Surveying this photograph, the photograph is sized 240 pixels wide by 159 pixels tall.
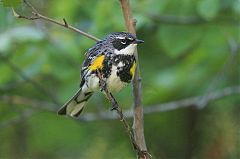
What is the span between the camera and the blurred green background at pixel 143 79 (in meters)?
5.44

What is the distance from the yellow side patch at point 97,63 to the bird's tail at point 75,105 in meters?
0.46

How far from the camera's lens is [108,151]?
5992 mm

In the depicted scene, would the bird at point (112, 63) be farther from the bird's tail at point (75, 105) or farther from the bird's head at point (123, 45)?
the bird's tail at point (75, 105)

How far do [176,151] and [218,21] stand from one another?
45.2 inches

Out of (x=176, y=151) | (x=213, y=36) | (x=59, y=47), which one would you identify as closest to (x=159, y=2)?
(x=213, y=36)

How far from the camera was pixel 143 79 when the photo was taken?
576 cm

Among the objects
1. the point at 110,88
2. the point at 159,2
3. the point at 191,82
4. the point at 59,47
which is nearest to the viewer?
the point at 110,88

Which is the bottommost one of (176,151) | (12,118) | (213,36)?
(176,151)

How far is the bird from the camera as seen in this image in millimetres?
4105

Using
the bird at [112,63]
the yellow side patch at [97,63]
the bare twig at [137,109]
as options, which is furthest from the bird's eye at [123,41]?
the bare twig at [137,109]

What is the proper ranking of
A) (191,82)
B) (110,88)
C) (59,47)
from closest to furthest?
(110,88)
(59,47)
(191,82)

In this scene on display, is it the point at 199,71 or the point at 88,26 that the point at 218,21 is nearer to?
the point at 199,71

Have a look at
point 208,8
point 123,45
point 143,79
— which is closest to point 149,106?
point 143,79

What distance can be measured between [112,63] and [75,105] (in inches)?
23.1
